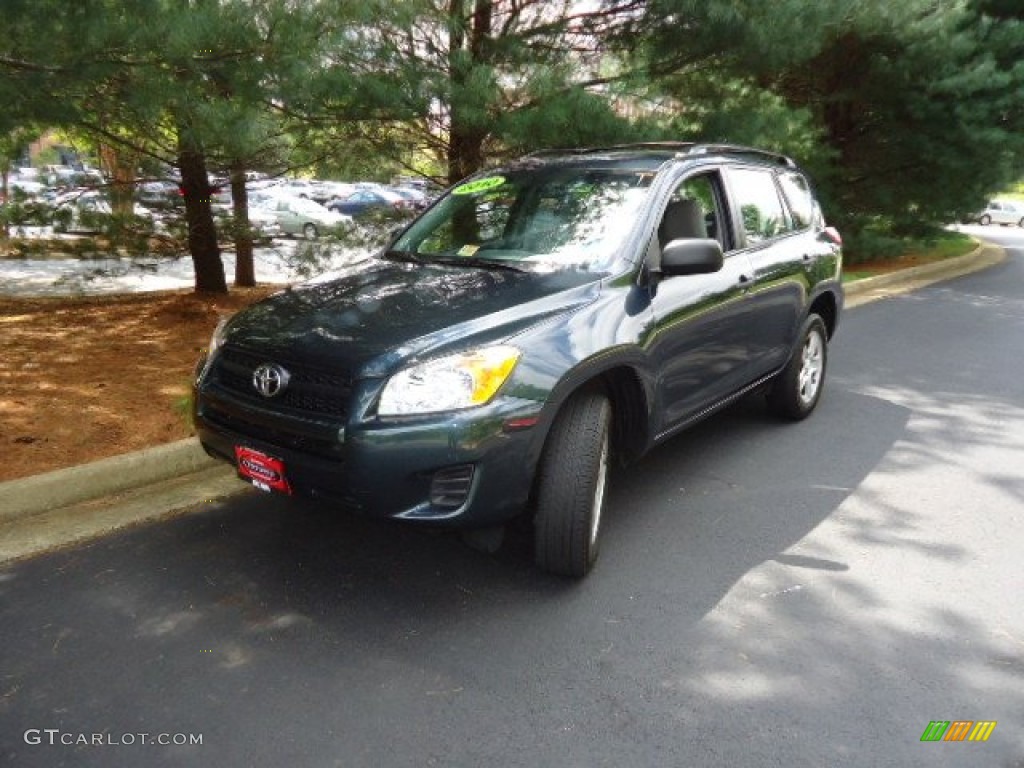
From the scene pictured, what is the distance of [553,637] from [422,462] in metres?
0.81

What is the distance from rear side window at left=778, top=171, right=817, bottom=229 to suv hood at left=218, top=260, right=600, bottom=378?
2.44 metres

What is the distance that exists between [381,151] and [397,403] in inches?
207

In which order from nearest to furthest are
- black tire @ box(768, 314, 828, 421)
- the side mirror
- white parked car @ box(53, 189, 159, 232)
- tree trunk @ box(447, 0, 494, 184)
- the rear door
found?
the side mirror
the rear door
black tire @ box(768, 314, 828, 421)
tree trunk @ box(447, 0, 494, 184)
white parked car @ box(53, 189, 159, 232)

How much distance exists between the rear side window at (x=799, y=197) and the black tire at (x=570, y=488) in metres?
2.80

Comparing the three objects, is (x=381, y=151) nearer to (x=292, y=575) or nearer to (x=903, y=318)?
(x=292, y=575)

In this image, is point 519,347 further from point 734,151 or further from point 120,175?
point 120,175

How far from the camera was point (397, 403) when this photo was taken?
274 centimetres

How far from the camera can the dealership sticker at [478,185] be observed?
14.3 feet

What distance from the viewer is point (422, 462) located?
2709mm

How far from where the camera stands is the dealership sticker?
4366 millimetres

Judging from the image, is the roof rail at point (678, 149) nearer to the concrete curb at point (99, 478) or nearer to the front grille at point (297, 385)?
the front grille at point (297, 385)

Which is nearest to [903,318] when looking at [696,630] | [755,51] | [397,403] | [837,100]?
[755,51]

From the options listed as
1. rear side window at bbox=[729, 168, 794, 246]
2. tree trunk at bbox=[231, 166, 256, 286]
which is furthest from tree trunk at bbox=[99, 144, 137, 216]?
rear side window at bbox=[729, 168, 794, 246]

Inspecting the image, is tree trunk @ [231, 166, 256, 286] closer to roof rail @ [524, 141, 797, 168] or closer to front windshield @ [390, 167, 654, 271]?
front windshield @ [390, 167, 654, 271]
